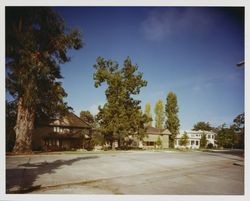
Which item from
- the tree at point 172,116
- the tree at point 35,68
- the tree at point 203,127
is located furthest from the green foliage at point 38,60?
the tree at point 203,127

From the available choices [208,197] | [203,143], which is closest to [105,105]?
[208,197]

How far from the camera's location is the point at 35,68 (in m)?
13.6

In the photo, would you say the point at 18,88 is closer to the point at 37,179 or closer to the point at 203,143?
the point at 37,179

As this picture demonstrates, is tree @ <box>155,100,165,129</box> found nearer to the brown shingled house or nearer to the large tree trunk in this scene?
the brown shingled house

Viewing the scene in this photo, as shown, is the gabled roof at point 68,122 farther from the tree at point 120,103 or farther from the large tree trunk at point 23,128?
A: the large tree trunk at point 23,128

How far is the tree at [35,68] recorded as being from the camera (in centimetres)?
1225

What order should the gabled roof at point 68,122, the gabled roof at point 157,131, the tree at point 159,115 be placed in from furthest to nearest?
the tree at point 159,115 < the gabled roof at point 157,131 < the gabled roof at point 68,122

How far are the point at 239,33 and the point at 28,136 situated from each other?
45.1 ft

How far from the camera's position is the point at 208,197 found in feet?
21.7

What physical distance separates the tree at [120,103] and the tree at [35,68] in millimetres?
8071

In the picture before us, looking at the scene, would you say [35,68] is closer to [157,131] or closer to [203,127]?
[157,131]

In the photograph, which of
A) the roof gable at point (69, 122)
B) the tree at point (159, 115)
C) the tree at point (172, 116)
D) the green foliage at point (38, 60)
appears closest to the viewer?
the green foliage at point (38, 60)

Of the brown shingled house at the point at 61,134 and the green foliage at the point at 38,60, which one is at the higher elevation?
the green foliage at the point at 38,60

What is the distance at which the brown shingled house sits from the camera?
941 inches
